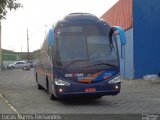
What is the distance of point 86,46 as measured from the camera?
1538 cm

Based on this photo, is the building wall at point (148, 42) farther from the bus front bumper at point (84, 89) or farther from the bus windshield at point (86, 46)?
the bus front bumper at point (84, 89)

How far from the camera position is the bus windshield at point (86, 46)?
15195 mm

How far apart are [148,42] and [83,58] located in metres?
14.7

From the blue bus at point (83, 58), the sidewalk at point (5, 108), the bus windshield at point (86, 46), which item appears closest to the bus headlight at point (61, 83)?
the blue bus at point (83, 58)

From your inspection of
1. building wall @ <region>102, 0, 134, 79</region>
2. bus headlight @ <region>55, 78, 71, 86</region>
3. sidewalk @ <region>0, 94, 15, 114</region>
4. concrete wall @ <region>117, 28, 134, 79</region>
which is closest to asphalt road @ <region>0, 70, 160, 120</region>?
sidewalk @ <region>0, 94, 15, 114</region>

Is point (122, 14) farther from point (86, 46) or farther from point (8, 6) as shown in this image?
point (86, 46)

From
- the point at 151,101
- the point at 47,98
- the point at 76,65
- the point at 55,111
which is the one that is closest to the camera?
the point at 55,111

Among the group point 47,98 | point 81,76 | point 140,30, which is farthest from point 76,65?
point 140,30

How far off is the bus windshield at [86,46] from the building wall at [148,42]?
1388 cm

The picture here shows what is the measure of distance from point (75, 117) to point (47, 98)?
243 inches

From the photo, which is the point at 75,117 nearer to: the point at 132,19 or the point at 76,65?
the point at 76,65

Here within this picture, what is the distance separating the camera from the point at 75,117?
12.6m

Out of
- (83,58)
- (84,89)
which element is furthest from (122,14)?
(84,89)

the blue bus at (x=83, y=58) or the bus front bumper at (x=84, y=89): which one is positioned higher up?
the blue bus at (x=83, y=58)
